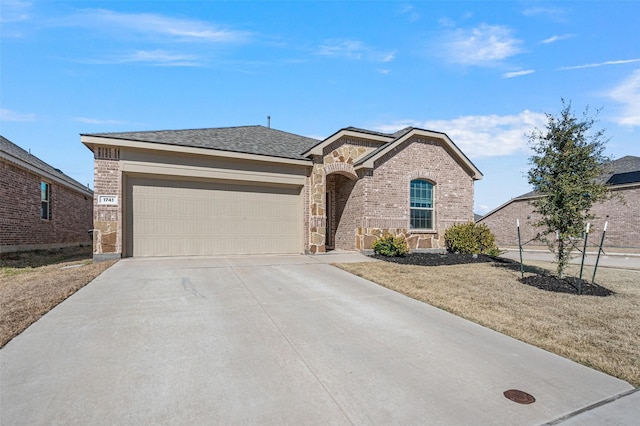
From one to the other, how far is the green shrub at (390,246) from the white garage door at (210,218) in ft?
10.1

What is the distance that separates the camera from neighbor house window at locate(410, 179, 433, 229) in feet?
49.0

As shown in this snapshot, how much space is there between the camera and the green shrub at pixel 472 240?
14338mm

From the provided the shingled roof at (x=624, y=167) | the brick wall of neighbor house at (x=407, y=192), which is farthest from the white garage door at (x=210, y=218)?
the shingled roof at (x=624, y=167)

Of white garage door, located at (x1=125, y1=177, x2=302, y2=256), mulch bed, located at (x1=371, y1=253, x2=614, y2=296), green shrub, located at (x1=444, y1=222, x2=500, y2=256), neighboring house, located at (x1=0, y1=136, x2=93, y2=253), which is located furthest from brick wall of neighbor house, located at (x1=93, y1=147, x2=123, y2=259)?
green shrub, located at (x1=444, y1=222, x2=500, y2=256)

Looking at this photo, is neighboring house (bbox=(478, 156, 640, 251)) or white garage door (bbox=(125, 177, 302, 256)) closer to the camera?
white garage door (bbox=(125, 177, 302, 256))

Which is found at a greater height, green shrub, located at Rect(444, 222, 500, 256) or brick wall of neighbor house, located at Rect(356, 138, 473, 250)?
brick wall of neighbor house, located at Rect(356, 138, 473, 250)

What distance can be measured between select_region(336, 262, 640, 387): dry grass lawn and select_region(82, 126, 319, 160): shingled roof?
558 centimetres

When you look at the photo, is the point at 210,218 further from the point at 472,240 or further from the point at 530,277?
the point at 472,240

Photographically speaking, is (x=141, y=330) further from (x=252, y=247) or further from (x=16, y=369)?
(x=252, y=247)

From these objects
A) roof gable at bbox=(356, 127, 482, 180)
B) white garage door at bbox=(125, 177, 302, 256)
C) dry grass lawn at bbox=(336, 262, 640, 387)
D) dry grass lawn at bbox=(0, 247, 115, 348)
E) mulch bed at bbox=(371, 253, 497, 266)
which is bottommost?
dry grass lawn at bbox=(336, 262, 640, 387)

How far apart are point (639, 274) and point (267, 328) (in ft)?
41.6

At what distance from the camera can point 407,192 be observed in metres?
14.6

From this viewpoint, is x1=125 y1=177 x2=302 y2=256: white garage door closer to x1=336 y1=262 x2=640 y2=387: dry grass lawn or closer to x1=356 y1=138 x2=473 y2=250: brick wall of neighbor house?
x1=356 y1=138 x2=473 y2=250: brick wall of neighbor house

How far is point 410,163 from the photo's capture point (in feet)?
48.5
